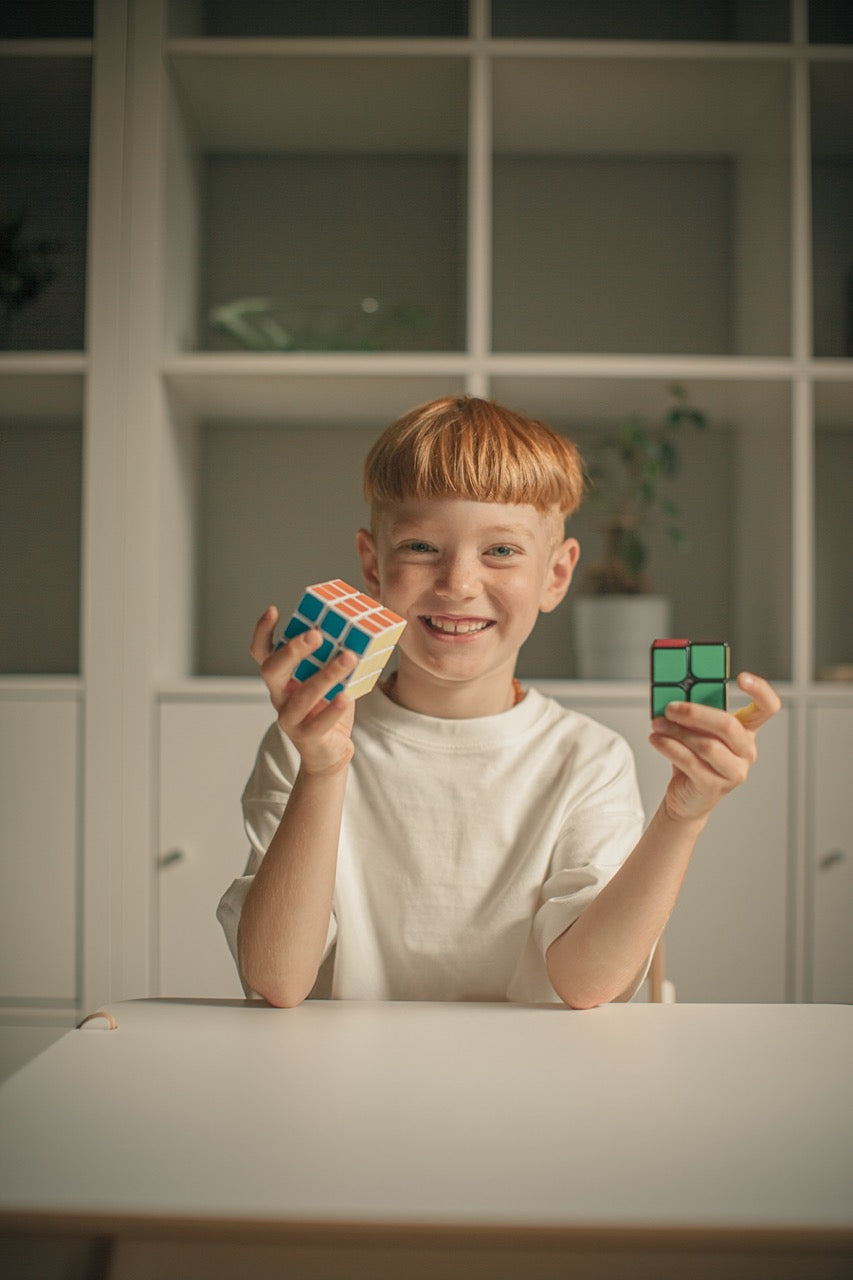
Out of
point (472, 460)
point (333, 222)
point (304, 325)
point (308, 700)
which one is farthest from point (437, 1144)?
point (333, 222)

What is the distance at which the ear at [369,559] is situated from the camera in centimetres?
97

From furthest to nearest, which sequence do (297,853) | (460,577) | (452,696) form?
(452,696), (460,577), (297,853)

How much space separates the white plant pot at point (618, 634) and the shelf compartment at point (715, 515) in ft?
0.71

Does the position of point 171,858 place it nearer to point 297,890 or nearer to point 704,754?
point 297,890

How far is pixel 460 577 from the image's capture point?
87 cm

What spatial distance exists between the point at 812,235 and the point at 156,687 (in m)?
1.54

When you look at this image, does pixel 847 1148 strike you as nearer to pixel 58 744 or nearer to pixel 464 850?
pixel 464 850

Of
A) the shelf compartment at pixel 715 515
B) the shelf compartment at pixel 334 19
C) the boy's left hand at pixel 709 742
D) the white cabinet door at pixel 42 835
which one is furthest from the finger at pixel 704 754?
the shelf compartment at pixel 334 19

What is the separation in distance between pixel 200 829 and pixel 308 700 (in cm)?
100

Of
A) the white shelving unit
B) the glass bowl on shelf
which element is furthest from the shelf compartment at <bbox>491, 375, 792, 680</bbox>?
the glass bowl on shelf

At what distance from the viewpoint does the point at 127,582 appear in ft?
5.22

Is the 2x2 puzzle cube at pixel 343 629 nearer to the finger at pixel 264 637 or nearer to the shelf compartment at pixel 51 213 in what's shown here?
the finger at pixel 264 637

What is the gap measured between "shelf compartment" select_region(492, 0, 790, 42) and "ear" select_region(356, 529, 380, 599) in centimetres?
151

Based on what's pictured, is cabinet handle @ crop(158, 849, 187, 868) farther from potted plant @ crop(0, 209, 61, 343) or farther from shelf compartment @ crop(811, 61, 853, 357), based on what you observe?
shelf compartment @ crop(811, 61, 853, 357)
